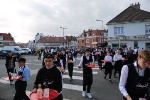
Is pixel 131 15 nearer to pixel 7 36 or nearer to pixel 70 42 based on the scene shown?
pixel 7 36

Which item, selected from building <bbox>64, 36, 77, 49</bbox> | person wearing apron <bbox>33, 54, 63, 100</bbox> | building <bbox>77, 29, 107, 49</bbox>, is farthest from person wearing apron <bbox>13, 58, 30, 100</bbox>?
building <bbox>64, 36, 77, 49</bbox>

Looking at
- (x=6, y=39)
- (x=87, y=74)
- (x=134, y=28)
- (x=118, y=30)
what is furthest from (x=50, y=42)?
Result: (x=87, y=74)

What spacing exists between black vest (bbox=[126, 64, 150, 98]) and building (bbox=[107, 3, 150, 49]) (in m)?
30.3

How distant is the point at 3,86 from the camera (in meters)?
10.4

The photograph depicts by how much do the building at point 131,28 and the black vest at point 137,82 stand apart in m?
30.3

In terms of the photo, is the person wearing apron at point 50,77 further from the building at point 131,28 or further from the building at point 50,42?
the building at point 50,42

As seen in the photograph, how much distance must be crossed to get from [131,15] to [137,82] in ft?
115

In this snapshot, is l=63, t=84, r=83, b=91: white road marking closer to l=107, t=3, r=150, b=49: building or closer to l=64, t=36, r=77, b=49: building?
l=107, t=3, r=150, b=49: building

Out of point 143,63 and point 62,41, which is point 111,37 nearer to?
point 143,63

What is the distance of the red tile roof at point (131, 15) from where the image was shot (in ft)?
112

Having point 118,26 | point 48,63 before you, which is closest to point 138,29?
point 118,26

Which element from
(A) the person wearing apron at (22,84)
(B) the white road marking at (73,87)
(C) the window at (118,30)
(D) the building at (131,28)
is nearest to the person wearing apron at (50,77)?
(A) the person wearing apron at (22,84)

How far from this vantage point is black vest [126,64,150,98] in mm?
3162

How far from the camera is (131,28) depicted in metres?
34.9
